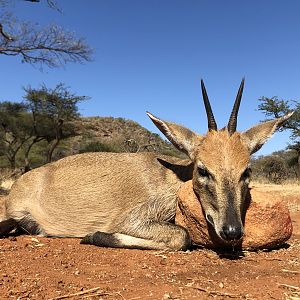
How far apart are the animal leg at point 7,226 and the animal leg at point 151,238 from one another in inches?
53.2

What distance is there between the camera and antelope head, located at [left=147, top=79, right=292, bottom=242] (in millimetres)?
4371

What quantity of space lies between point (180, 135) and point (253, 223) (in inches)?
55.4

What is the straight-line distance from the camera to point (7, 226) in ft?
20.0

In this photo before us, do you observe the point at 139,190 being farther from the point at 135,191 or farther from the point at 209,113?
the point at 209,113

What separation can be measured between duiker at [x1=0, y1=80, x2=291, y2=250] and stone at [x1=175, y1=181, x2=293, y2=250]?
178 millimetres

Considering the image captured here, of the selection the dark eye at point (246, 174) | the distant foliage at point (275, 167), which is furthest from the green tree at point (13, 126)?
the dark eye at point (246, 174)

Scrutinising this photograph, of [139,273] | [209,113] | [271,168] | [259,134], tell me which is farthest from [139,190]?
[271,168]

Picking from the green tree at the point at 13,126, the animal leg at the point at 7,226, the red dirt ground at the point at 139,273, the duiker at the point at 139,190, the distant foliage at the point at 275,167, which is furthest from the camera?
the green tree at the point at 13,126

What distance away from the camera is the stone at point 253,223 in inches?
202

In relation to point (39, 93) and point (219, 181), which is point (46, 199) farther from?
point (39, 93)

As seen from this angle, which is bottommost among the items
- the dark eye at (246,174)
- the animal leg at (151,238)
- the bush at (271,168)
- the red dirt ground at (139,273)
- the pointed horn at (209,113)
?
the red dirt ground at (139,273)

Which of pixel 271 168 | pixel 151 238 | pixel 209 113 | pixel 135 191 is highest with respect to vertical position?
pixel 271 168

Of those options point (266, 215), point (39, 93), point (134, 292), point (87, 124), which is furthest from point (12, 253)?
point (87, 124)

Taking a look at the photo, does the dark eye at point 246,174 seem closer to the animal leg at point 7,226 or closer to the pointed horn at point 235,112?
the pointed horn at point 235,112
